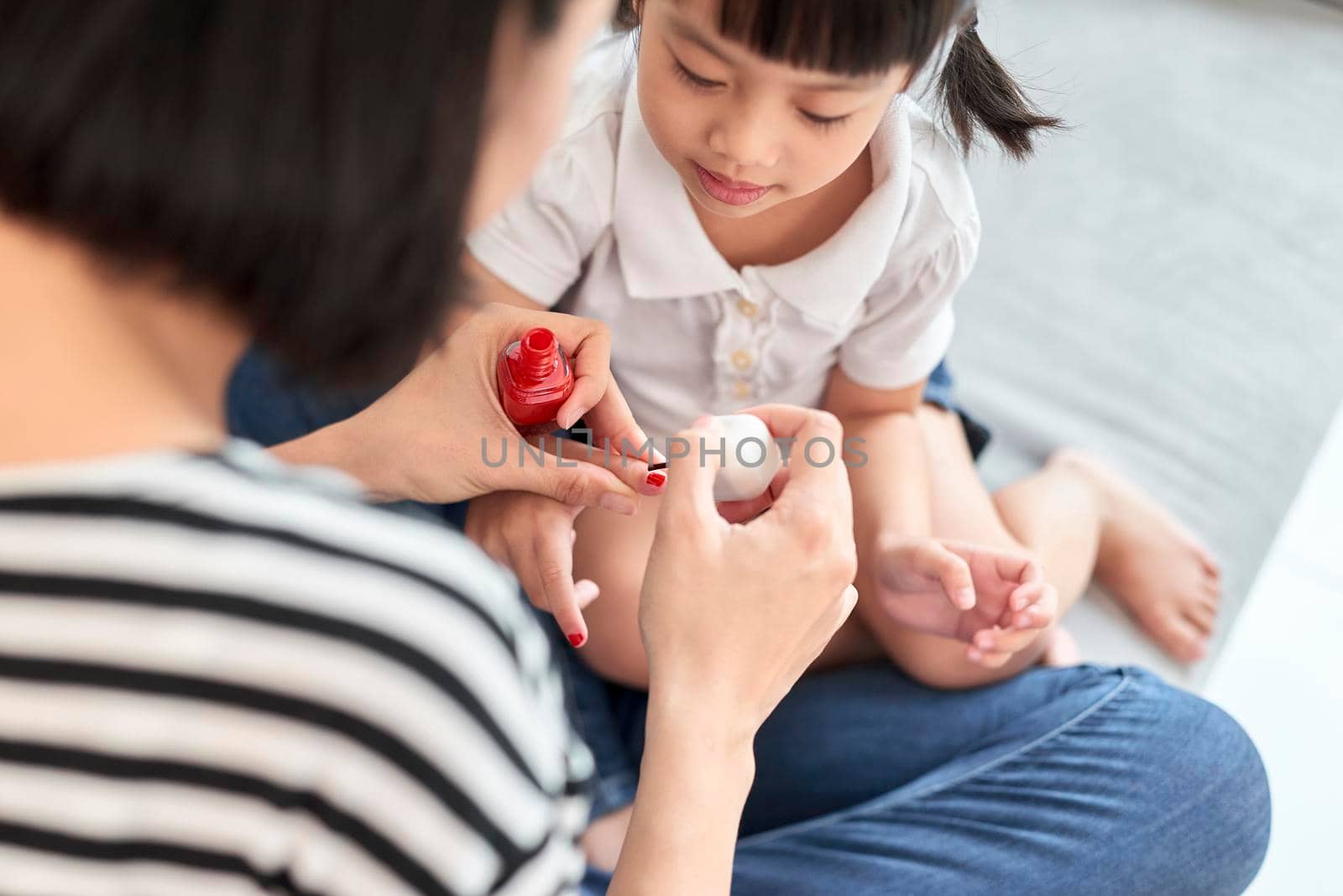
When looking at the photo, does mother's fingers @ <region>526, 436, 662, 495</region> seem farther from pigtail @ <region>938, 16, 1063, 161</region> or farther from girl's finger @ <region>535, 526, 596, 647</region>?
pigtail @ <region>938, 16, 1063, 161</region>

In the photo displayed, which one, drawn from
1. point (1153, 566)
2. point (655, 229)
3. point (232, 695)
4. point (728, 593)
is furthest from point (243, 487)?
point (1153, 566)

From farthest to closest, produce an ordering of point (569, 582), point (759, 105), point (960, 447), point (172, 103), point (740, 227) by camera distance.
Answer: point (960, 447), point (740, 227), point (569, 582), point (759, 105), point (172, 103)

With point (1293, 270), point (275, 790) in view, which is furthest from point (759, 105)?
point (1293, 270)

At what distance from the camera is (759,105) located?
728 millimetres

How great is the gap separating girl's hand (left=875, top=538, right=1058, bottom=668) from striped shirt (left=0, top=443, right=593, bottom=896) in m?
0.55

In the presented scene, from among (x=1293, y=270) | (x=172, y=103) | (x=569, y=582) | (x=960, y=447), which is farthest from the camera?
(x=1293, y=270)

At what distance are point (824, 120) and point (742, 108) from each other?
0.06 meters

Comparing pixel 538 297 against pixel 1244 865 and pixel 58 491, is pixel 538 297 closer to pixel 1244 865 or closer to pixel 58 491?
→ pixel 58 491

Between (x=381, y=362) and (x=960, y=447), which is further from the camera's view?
(x=960, y=447)

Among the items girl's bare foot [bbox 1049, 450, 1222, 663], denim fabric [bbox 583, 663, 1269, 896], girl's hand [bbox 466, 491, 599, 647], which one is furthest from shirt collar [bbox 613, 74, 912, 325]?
girl's bare foot [bbox 1049, 450, 1222, 663]

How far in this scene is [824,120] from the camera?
Answer: 0.75 metres

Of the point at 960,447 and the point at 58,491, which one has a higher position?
the point at 58,491

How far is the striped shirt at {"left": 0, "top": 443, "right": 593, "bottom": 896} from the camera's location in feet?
1.45

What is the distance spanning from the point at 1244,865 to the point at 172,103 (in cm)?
97
